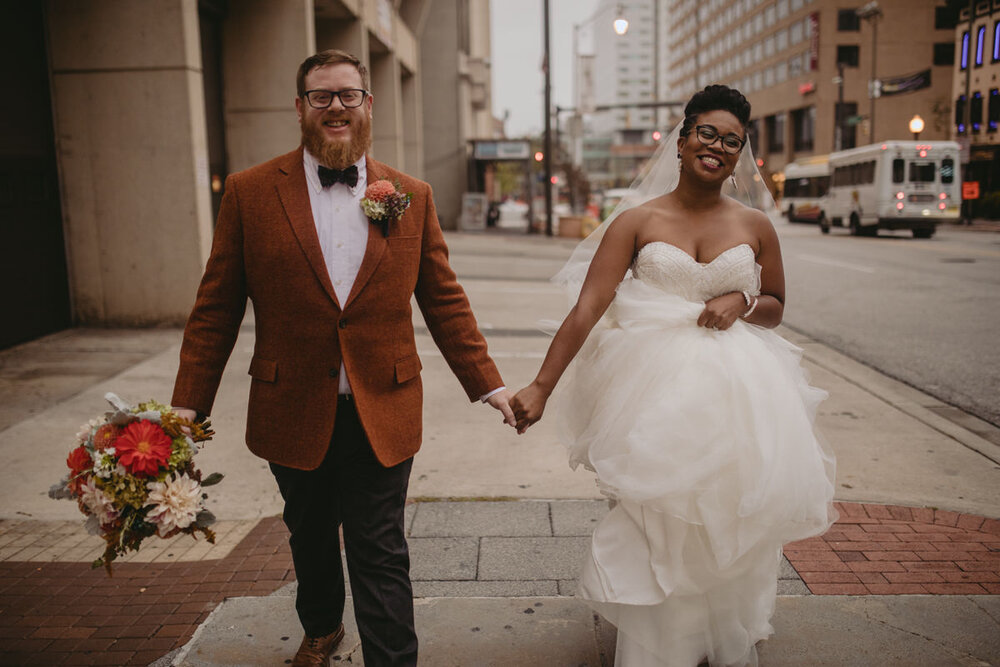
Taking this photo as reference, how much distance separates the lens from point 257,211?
2619mm

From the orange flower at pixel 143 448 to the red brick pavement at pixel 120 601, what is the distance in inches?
43.8

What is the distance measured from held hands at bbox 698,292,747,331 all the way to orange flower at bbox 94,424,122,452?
1929 mm

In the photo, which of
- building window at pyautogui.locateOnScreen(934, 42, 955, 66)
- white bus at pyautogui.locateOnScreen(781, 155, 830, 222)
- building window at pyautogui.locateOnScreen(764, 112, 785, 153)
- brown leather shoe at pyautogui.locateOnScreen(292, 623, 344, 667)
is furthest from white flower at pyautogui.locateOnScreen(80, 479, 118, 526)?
building window at pyautogui.locateOnScreen(764, 112, 785, 153)

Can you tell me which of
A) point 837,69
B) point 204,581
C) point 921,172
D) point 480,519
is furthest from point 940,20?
point 204,581

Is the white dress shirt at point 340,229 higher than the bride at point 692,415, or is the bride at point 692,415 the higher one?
the white dress shirt at point 340,229

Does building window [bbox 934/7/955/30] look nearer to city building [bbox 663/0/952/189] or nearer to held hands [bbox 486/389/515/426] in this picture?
city building [bbox 663/0/952/189]

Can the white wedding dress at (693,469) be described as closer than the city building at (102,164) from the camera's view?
Yes

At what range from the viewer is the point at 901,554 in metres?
3.87

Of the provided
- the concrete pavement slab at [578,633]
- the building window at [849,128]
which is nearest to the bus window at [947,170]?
the concrete pavement slab at [578,633]

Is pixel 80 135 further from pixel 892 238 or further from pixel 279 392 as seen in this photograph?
pixel 892 238

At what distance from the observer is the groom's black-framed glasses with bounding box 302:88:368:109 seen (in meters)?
2.61

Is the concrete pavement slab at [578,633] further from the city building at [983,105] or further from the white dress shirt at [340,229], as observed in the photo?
the city building at [983,105]

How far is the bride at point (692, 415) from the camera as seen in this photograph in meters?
2.56

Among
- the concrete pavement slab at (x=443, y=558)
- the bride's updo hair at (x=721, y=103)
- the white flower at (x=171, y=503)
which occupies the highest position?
the bride's updo hair at (x=721, y=103)
